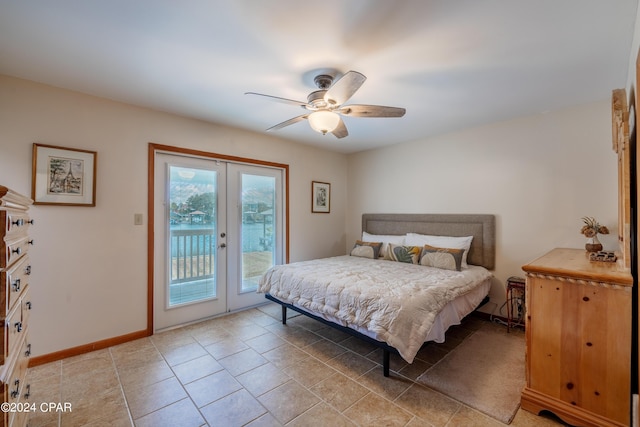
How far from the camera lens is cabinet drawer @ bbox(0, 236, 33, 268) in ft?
3.62

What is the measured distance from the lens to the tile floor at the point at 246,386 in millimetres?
1814

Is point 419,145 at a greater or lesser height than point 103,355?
greater

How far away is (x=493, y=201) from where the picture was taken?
140 inches

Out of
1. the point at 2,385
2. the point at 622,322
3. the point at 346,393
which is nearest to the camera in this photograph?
the point at 2,385

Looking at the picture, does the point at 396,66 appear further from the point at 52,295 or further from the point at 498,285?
the point at 52,295

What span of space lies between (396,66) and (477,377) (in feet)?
8.61

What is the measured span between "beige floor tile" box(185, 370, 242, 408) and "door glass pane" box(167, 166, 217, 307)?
1355 millimetres

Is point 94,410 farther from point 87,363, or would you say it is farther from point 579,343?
point 579,343

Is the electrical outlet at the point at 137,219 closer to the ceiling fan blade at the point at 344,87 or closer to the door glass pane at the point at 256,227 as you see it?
the door glass pane at the point at 256,227

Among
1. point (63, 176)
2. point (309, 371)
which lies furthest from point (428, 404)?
point (63, 176)

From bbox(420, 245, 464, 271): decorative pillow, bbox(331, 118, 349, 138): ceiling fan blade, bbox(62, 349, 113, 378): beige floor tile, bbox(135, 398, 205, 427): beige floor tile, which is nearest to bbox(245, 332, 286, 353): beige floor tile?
bbox(135, 398, 205, 427): beige floor tile

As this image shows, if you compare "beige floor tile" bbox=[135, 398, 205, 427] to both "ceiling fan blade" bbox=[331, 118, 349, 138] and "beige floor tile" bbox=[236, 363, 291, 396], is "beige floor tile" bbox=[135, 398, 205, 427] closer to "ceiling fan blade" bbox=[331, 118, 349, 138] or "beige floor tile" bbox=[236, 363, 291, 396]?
"beige floor tile" bbox=[236, 363, 291, 396]

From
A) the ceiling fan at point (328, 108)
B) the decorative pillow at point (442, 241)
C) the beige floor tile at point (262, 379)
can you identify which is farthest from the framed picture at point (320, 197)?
the beige floor tile at point (262, 379)

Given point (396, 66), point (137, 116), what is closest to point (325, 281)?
point (396, 66)
